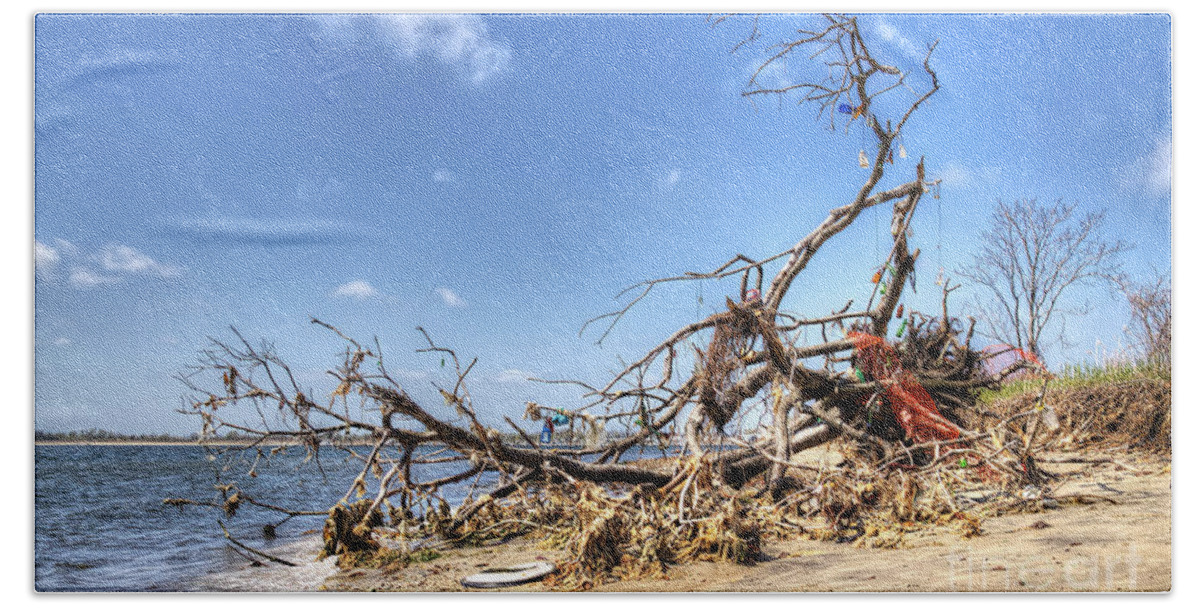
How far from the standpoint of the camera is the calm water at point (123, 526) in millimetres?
4285

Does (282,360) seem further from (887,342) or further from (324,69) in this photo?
(887,342)

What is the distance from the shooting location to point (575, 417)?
4.84m

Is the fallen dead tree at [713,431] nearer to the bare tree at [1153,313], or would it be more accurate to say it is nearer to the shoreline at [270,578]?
the shoreline at [270,578]

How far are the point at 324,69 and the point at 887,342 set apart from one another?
12.4 feet

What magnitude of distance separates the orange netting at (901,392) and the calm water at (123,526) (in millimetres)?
2691

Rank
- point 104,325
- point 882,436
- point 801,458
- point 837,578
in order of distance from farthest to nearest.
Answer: point 801,458, point 882,436, point 104,325, point 837,578

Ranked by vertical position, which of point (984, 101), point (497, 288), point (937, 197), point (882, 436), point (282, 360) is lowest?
point (882, 436)

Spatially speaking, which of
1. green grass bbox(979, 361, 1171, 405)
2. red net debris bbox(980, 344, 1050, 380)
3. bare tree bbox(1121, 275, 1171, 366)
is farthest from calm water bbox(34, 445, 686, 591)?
bare tree bbox(1121, 275, 1171, 366)

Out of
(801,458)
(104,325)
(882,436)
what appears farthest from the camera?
(801,458)

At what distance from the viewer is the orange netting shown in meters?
5.10

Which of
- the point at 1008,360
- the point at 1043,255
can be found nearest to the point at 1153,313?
the point at 1043,255

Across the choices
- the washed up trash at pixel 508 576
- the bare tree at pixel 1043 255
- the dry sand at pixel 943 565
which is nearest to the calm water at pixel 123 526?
the dry sand at pixel 943 565

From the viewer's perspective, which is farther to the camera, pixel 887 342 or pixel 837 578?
pixel 887 342

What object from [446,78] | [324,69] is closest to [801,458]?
[446,78]
